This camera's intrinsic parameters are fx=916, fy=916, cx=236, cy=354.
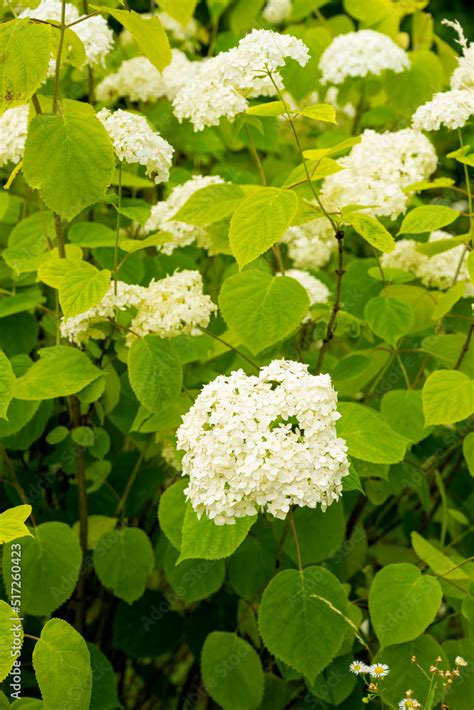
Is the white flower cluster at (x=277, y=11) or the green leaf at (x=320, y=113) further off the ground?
the green leaf at (x=320, y=113)

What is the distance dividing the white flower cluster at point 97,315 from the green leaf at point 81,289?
10 cm

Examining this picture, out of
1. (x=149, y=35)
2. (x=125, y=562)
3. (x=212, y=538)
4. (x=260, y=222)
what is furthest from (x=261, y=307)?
(x=125, y=562)

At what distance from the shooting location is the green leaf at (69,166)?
1.88m

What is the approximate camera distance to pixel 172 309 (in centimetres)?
217

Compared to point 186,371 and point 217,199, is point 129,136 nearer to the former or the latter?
point 217,199

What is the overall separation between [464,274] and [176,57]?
1.40 meters

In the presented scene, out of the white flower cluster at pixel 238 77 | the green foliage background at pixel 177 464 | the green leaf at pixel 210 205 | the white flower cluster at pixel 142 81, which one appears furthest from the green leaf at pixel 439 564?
the white flower cluster at pixel 142 81

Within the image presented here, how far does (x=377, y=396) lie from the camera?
8.73 feet

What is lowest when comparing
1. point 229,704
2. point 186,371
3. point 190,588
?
point 229,704

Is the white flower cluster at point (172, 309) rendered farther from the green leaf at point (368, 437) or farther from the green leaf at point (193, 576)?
the green leaf at point (193, 576)

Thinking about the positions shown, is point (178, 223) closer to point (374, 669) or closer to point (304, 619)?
point (304, 619)

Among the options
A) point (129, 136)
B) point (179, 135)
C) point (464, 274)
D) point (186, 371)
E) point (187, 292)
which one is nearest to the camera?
point (129, 136)

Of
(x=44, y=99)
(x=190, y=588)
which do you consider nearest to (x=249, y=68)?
(x=44, y=99)

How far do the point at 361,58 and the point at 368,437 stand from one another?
5.62 ft
